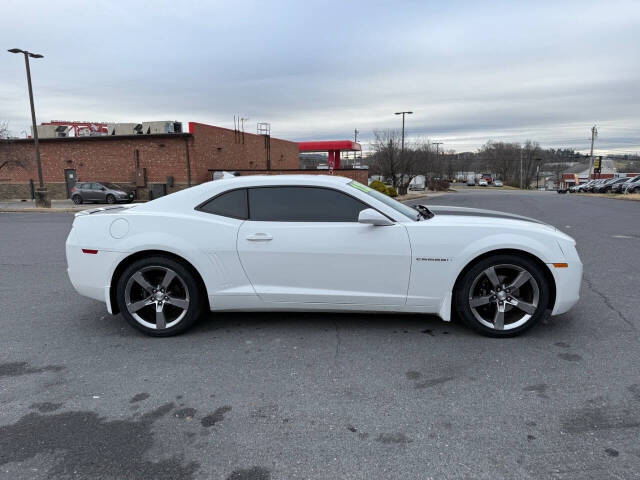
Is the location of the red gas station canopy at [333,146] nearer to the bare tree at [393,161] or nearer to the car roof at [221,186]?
the bare tree at [393,161]

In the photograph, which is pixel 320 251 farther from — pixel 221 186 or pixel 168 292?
pixel 168 292

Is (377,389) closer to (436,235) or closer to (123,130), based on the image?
(436,235)

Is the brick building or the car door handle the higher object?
the brick building

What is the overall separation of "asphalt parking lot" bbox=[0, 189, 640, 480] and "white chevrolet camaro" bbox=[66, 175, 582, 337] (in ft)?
1.01

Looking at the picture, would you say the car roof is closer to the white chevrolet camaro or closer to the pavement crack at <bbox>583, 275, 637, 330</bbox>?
the white chevrolet camaro

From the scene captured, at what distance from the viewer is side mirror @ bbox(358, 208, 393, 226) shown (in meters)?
3.67

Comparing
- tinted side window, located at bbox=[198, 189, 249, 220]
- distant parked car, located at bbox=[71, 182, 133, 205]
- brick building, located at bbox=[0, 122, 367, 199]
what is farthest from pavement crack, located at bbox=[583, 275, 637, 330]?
distant parked car, located at bbox=[71, 182, 133, 205]

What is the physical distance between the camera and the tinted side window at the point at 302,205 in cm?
388

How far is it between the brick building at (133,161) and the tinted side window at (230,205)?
73.9ft

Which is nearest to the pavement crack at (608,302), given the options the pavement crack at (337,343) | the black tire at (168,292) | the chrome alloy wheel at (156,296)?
the pavement crack at (337,343)

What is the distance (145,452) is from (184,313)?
1.71 metres

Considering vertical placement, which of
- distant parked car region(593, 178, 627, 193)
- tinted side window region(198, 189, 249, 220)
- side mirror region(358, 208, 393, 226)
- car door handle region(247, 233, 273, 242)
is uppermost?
tinted side window region(198, 189, 249, 220)

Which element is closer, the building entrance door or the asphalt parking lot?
the asphalt parking lot

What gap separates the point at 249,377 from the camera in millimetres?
3215
